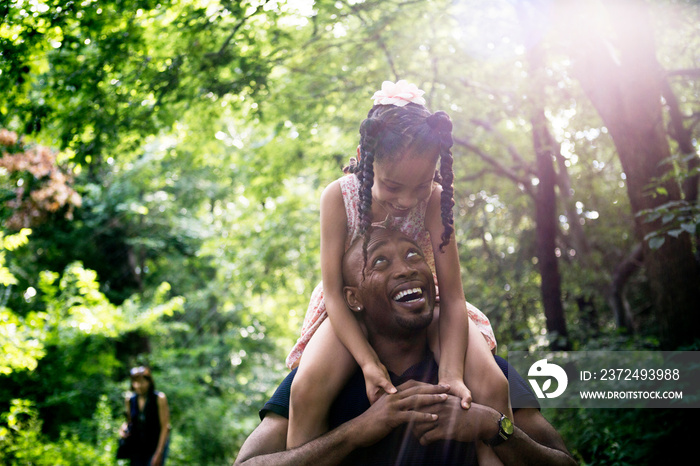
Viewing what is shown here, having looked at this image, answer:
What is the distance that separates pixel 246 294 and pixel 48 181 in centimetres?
908

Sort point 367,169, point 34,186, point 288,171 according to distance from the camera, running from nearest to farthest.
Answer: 1. point 367,169
2. point 34,186
3. point 288,171

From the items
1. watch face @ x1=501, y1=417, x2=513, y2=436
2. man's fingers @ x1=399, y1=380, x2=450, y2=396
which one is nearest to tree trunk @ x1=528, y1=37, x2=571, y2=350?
watch face @ x1=501, y1=417, x2=513, y2=436

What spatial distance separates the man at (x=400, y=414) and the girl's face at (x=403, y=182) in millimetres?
143

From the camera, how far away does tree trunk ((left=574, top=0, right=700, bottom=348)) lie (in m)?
6.13

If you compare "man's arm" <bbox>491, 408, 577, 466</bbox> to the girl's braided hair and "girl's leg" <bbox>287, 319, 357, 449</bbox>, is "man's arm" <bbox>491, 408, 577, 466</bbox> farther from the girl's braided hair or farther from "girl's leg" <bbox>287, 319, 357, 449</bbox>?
the girl's braided hair

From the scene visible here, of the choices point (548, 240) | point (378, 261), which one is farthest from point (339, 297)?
point (548, 240)

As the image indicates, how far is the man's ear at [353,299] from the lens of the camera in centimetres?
258

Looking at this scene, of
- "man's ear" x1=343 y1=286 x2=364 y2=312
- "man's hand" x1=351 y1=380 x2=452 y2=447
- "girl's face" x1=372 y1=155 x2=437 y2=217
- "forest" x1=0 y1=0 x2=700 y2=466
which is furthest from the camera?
"forest" x1=0 y1=0 x2=700 y2=466

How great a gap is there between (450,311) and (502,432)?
550mm

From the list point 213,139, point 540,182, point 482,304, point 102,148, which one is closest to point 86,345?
point 213,139

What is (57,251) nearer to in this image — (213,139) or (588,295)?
(213,139)

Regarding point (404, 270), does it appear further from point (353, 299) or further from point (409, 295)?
point (353, 299)

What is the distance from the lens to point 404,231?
272 centimetres

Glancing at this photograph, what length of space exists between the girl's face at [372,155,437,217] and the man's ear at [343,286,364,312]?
398 mm
